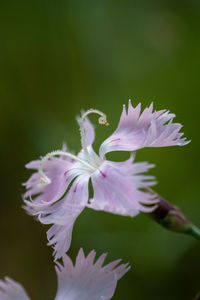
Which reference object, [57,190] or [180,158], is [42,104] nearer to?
[180,158]

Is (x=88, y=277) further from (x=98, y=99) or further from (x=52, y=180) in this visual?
(x=98, y=99)

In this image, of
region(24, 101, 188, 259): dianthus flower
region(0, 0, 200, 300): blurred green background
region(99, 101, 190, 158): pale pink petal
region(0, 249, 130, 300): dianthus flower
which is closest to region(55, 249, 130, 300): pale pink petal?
region(0, 249, 130, 300): dianthus flower

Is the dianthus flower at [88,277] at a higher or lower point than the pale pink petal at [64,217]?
lower

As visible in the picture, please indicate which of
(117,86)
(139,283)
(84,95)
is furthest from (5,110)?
(139,283)

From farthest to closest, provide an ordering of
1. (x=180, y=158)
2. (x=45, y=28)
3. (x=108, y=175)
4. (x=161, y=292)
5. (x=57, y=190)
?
(x=45, y=28), (x=180, y=158), (x=161, y=292), (x=57, y=190), (x=108, y=175)

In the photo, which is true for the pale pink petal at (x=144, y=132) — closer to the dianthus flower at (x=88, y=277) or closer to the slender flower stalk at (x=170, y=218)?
the slender flower stalk at (x=170, y=218)

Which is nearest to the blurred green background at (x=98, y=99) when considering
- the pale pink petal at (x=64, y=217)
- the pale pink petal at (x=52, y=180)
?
the pale pink petal at (x=52, y=180)
